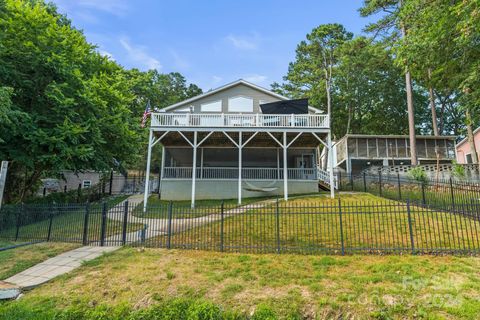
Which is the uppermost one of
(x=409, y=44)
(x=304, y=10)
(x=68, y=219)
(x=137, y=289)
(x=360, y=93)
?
(x=360, y=93)

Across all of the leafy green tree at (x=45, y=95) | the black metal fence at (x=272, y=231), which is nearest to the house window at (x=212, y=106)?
the leafy green tree at (x=45, y=95)

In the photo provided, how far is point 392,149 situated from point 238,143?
53.2 feet

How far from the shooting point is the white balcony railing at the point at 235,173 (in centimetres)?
1777

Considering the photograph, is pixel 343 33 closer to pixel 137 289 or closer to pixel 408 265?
pixel 408 265

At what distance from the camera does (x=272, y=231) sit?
8680mm

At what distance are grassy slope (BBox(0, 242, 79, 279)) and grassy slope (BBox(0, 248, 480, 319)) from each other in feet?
5.29

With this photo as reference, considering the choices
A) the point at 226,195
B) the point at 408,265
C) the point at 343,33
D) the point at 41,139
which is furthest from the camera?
the point at 343,33

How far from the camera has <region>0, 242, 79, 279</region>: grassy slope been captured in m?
6.31

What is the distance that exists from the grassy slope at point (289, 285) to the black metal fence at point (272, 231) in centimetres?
70

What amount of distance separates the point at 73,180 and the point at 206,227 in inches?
950

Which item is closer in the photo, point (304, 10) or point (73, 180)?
point (304, 10)

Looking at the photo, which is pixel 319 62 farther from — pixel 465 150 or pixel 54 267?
pixel 54 267

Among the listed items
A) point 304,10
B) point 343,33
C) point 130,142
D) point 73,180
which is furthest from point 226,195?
point 343,33

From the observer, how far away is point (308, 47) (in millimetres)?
31453
